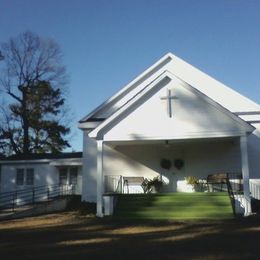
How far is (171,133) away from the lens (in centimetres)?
1873

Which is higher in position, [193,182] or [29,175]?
[29,175]

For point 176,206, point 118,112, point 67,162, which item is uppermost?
point 118,112

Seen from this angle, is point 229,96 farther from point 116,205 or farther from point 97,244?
point 97,244

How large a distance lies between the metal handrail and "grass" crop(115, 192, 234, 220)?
10.1 metres

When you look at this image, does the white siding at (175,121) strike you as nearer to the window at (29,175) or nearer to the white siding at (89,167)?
the white siding at (89,167)

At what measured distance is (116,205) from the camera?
18.5 metres

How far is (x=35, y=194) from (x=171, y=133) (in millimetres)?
13052

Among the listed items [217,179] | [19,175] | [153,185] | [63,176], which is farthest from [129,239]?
[19,175]

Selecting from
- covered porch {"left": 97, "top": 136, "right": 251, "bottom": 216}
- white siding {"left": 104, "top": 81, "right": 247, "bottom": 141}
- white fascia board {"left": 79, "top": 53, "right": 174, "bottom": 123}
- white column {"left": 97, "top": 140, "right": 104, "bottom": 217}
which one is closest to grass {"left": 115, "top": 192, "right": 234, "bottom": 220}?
white column {"left": 97, "top": 140, "right": 104, "bottom": 217}

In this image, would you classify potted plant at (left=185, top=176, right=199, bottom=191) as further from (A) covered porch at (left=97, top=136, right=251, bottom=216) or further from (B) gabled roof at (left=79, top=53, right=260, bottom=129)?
(B) gabled roof at (left=79, top=53, right=260, bottom=129)

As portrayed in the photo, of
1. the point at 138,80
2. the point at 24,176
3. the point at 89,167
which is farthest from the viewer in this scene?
the point at 24,176

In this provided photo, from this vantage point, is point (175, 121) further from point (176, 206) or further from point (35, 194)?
point (35, 194)

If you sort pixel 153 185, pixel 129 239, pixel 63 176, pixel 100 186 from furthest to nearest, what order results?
pixel 63 176
pixel 153 185
pixel 100 186
pixel 129 239

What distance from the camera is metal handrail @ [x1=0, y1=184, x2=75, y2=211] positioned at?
92.4ft
